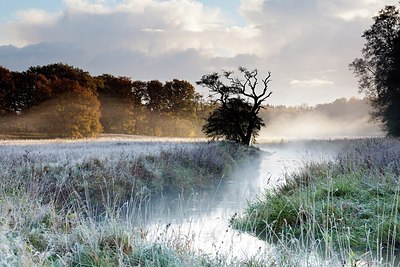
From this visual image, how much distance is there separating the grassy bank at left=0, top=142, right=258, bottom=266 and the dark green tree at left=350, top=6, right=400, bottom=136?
13326mm

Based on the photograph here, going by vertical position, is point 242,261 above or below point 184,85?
below

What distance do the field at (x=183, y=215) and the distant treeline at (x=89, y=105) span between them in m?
25.1

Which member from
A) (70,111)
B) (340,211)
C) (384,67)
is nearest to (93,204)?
(340,211)

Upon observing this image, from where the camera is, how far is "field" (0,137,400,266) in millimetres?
5359

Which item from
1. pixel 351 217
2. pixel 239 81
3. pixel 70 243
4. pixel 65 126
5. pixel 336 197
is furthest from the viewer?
pixel 65 126

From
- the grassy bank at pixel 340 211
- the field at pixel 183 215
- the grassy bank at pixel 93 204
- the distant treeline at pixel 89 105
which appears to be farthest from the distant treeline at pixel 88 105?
the grassy bank at pixel 340 211

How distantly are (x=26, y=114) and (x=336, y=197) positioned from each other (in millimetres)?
44616

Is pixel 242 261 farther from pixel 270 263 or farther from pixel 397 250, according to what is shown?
pixel 397 250

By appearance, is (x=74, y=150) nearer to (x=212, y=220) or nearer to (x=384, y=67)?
(x=212, y=220)

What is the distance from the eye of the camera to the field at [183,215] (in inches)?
211

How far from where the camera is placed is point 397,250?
7035 millimetres

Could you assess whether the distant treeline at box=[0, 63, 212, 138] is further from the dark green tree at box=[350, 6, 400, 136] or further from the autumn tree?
the dark green tree at box=[350, 6, 400, 136]

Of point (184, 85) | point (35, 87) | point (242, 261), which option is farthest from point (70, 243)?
point (184, 85)

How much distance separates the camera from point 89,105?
48219mm
